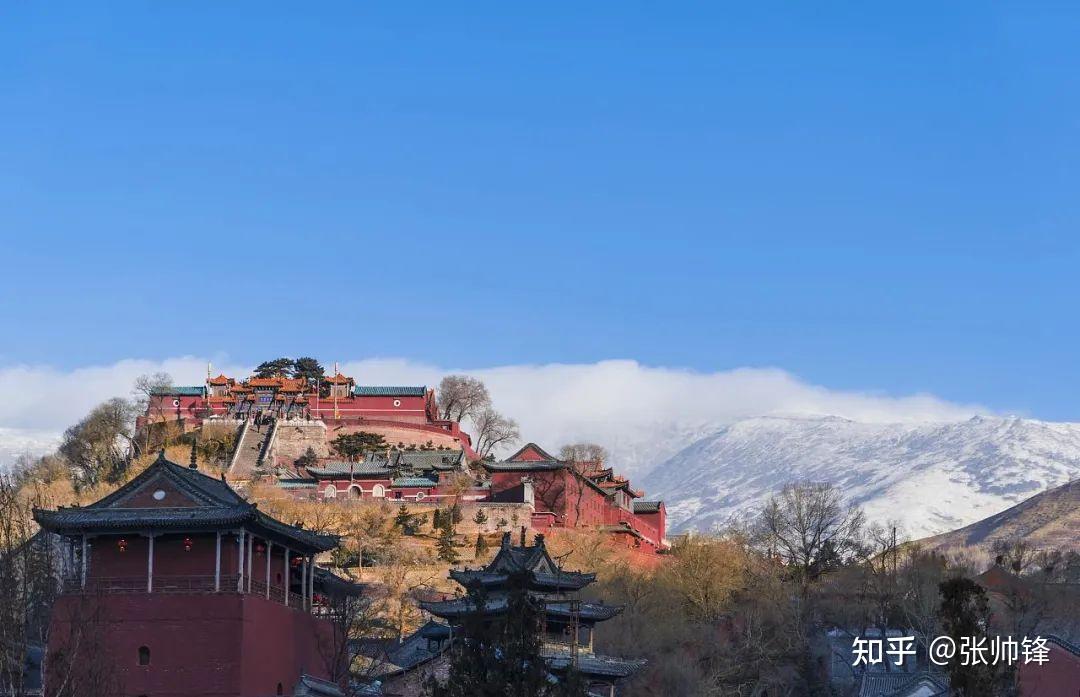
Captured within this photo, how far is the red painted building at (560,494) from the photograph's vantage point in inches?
3521

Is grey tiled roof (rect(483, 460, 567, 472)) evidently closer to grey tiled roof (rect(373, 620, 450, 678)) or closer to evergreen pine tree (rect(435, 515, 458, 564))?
evergreen pine tree (rect(435, 515, 458, 564))

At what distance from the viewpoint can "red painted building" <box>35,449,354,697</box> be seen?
4753 cm

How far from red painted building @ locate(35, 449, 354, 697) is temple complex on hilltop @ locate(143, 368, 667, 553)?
1444 inches

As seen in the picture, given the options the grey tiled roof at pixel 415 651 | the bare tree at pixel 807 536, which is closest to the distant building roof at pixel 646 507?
the bare tree at pixel 807 536

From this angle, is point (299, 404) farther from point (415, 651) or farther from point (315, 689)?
point (315, 689)

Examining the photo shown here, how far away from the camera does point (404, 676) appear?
57.1 meters

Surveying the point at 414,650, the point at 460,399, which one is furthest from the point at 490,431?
the point at 414,650

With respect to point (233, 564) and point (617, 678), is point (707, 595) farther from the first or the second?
point (233, 564)

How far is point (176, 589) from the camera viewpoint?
159 feet

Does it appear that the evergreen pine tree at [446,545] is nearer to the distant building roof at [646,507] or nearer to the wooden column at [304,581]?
the distant building roof at [646,507]

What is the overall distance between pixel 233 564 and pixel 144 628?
296 centimetres

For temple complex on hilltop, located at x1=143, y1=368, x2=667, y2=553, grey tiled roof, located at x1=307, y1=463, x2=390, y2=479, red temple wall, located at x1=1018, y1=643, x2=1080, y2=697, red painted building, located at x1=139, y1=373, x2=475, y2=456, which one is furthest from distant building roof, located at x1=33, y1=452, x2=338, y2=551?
red painted building, located at x1=139, y1=373, x2=475, y2=456

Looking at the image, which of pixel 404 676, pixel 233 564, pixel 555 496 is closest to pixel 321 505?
pixel 555 496

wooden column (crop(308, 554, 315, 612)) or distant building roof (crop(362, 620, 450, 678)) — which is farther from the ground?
wooden column (crop(308, 554, 315, 612))
